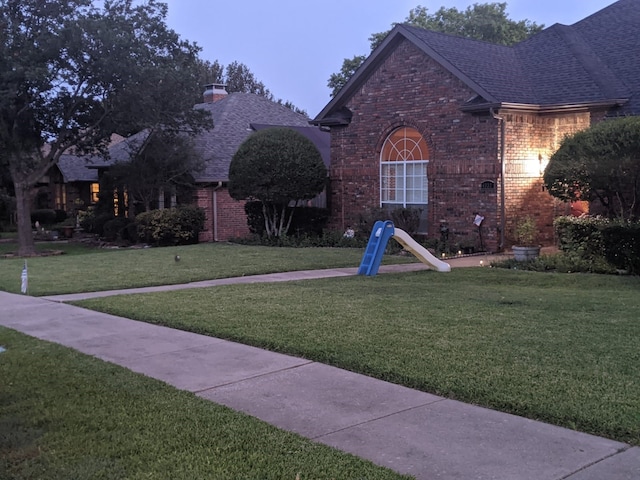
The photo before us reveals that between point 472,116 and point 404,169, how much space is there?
2.88 metres

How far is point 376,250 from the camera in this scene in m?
13.2

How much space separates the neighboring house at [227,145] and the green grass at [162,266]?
15.1 ft

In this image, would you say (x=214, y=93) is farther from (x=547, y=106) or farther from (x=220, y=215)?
(x=547, y=106)

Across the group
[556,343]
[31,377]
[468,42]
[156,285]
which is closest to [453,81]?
[468,42]

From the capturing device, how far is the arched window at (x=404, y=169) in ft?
62.6

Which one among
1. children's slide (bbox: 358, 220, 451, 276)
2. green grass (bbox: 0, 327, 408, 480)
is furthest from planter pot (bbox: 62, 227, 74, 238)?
green grass (bbox: 0, 327, 408, 480)

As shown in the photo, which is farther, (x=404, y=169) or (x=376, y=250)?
(x=404, y=169)

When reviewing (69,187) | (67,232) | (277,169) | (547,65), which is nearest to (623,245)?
(547,65)

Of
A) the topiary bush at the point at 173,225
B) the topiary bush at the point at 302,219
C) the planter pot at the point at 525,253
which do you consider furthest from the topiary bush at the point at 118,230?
the planter pot at the point at 525,253

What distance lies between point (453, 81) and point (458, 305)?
10.0 meters

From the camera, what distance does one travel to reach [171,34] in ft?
72.6

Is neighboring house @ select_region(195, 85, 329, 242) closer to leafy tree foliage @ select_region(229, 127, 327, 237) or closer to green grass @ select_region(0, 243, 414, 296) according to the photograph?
leafy tree foliage @ select_region(229, 127, 327, 237)

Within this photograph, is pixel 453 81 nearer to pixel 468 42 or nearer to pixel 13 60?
pixel 468 42

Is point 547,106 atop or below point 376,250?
atop
